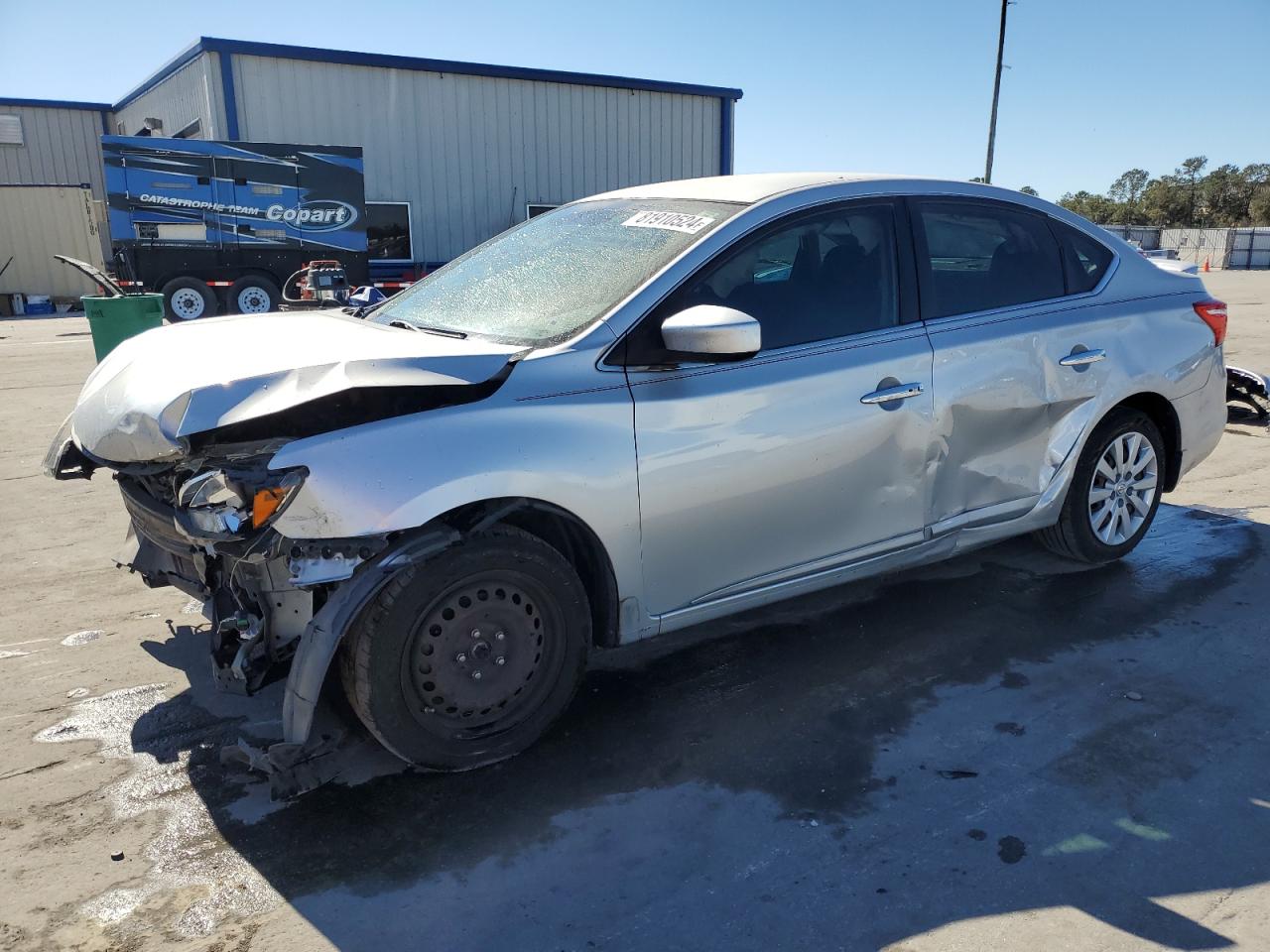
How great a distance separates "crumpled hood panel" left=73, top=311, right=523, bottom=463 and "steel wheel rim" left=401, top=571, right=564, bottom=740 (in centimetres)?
66

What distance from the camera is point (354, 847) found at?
106 inches

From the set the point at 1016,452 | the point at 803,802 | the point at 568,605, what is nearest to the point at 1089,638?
the point at 1016,452

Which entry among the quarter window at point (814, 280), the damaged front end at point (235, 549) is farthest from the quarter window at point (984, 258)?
the damaged front end at point (235, 549)

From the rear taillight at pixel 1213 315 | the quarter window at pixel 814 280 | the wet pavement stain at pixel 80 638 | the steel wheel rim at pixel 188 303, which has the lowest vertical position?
the wet pavement stain at pixel 80 638

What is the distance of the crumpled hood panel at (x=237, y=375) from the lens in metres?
2.74

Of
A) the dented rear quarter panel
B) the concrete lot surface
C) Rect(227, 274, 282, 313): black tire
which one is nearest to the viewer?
the concrete lot surface

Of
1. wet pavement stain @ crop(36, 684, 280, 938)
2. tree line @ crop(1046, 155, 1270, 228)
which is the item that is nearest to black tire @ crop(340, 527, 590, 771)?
wet pavement stain @ crop(36, 684, 280, 938)

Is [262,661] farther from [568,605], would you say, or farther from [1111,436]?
[1111,436]

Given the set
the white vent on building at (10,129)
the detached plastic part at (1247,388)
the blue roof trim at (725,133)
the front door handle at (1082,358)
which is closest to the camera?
the front door handle at (1082,358)

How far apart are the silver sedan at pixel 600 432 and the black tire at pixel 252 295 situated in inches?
595

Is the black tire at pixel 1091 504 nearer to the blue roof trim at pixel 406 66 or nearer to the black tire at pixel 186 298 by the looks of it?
the black tire at pixel 186 298

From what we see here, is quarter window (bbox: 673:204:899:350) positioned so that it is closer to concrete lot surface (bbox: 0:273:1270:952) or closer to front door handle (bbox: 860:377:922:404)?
front door handle (bbox: 860:377:922:404)

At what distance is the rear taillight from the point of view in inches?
181

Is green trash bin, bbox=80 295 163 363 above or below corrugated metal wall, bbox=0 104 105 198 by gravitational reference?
below
